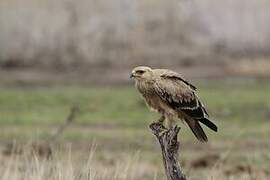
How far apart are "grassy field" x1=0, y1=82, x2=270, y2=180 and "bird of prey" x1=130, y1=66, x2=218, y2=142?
5.15ft

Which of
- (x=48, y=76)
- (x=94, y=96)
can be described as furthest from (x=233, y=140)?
(x=48, y=76)

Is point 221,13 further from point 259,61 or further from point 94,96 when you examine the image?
point 94,96

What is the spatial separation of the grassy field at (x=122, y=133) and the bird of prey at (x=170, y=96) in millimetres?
1570

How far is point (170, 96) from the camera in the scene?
28.9 feet

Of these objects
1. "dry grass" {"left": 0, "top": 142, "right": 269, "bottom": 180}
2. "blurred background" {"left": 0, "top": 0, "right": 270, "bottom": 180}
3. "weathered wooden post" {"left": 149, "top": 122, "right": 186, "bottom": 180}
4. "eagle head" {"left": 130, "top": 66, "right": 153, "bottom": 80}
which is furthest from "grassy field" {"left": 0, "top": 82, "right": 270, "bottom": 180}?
"eagle head" {"left": 130, "top": 66, "right": 153, "bottom": 80}

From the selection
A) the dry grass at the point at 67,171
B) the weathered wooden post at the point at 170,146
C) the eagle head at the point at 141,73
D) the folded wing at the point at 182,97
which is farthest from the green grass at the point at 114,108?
the eagle head at the point at 141,73

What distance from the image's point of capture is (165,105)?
8.85 metres

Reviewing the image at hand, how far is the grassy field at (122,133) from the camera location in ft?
40.8

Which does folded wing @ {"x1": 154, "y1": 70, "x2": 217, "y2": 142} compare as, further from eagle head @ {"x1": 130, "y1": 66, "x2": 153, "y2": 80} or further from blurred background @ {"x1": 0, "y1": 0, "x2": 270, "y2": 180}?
blurred background @ {"x1": 0, "y1": 0, "x2": 270, "y2": 180}

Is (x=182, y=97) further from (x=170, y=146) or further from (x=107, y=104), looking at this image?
(x=107, y=104)

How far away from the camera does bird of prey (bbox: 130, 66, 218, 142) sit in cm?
862

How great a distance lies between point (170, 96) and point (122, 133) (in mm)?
13484

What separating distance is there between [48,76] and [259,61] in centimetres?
804

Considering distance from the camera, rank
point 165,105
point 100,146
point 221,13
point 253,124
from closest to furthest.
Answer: point 165,105 → point 100,146 → point 253,124 → point 221,13
